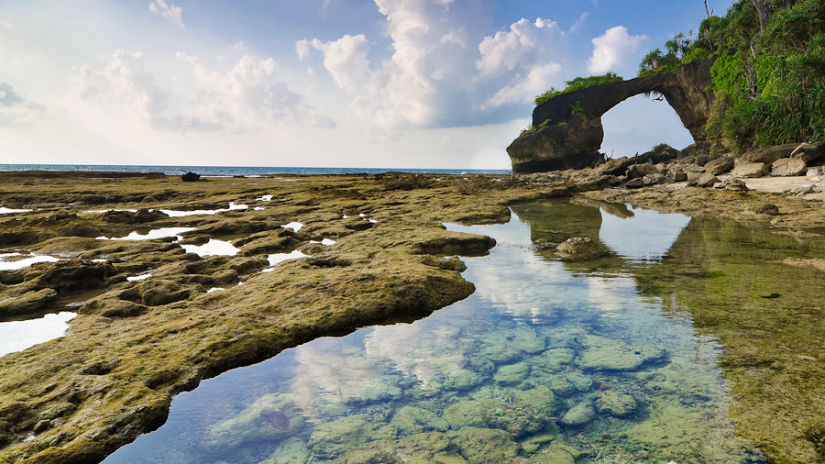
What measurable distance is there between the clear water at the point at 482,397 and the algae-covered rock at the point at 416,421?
1 cm

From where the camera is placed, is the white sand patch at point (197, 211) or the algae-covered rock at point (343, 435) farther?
the white sand patch at point (197, 211)

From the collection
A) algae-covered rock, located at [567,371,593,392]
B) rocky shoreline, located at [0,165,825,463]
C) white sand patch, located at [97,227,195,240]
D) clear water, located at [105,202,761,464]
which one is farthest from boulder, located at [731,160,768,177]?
white sand patch, located at [97,227,195,240]

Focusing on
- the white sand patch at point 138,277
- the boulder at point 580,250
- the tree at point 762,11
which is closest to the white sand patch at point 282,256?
the white sand patch at point 138,277

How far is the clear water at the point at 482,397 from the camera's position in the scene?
8.87 feet

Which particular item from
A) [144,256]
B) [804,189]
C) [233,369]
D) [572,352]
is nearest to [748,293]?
[572,352]

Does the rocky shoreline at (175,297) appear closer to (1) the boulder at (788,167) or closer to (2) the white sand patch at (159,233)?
(2) the white sand patch at (159,233)

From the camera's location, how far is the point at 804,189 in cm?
1437

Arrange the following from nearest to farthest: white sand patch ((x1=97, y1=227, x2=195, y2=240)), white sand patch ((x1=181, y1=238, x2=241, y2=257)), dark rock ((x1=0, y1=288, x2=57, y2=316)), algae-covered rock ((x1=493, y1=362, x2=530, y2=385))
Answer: algae-covered rock ((x1=493, y1=362, x2=530, y2=385))
dark rock ((x1=0, y1=288, x2=57, y2=316))
white sand patch ((x1=181, y1=238, x2=241, y2=257))
white sand patch ((x1=97, y1=227, x2=195, y2=240))

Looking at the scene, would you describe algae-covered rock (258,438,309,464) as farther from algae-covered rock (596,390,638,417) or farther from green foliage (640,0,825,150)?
green foliage (640,0,825,150)

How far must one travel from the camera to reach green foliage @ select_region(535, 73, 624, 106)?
163ft

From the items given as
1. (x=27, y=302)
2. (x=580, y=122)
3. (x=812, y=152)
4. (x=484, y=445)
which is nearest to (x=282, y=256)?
(x=27, y=302)

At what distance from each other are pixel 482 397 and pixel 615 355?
5.29 ft

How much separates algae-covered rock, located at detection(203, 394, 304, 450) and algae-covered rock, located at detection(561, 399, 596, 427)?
2.05 m

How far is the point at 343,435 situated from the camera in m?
2.88
